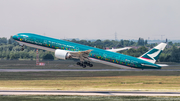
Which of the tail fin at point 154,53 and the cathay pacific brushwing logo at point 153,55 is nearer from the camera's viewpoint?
the tail fin at point 154,53

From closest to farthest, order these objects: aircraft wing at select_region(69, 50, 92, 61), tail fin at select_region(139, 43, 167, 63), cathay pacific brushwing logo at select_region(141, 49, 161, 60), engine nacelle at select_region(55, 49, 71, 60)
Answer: engine nacelle at select_region(55, 49, 71, 60)
aircraft wing at select_region(69, 50, 92, 61)
tail fin at select_region(139, 43, 167, 63)
cathay pacific brushwing logo at select_region(141, 49, 161, 60)

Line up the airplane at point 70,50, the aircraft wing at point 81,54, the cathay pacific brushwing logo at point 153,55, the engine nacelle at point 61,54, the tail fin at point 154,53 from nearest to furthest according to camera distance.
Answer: the engine nacelle at point 61,54 → the airplane at point 70,50 → the aircraft wing at point 81,54 → the tail fin at point 154,53 → the cathay pacific brushwing logo at point 153,55

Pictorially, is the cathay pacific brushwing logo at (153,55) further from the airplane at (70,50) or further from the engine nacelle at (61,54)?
the engine nacelle at (61,54)

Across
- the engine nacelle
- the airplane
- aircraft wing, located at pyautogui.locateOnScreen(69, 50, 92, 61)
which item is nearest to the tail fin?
the airplane

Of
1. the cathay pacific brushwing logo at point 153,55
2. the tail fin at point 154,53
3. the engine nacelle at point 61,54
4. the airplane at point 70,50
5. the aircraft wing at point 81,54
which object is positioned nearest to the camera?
the engine nacelle at point 61,54

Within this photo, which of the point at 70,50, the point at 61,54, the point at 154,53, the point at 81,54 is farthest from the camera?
the point at 154,53

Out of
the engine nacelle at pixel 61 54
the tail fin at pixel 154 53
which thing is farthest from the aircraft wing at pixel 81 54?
the tail fin at pixel 154 53

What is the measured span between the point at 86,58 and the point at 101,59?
3378 mm

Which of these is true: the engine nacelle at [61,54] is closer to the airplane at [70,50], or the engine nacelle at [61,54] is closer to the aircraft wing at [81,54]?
the airplane at [70,50]

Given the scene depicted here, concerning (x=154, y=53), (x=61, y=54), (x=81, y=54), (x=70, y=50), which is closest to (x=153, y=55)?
(x=154, y=53)

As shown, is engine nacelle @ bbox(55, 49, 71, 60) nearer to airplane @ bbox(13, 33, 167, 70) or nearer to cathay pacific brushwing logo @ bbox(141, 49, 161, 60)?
airplane @ bbox(13, 33, 167, 70)

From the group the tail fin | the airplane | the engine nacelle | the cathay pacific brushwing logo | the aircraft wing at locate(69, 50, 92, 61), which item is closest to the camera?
the engine nacelle

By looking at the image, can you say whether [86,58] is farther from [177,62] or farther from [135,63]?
[177,62]

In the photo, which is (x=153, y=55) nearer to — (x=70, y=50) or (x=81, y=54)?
(x=81, y=54)
